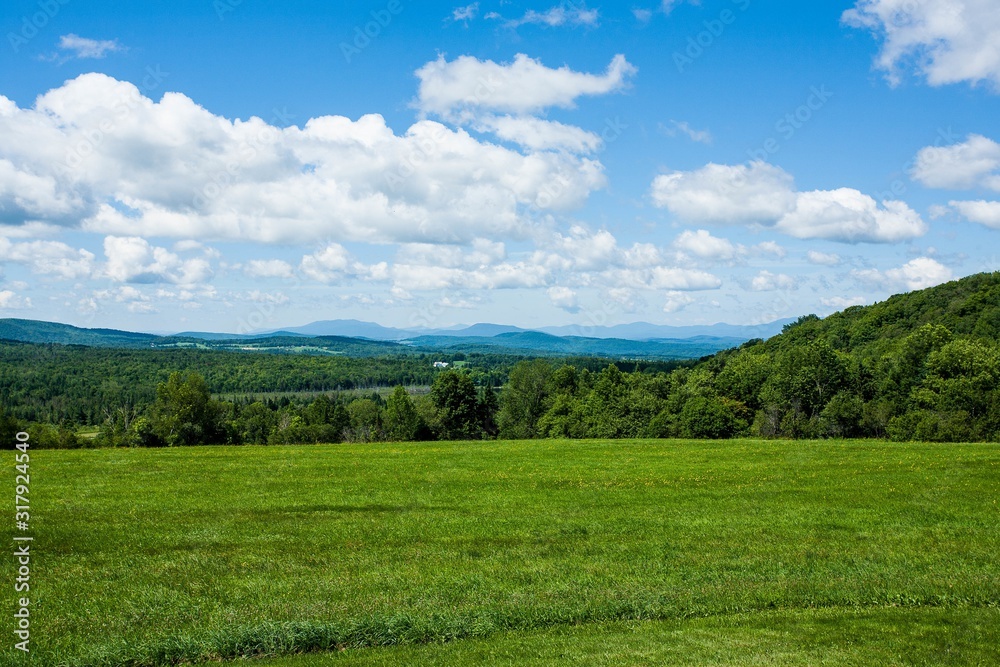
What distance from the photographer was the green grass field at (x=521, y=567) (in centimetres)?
1185

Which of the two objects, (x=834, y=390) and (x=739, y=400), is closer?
(x=834, y=390)

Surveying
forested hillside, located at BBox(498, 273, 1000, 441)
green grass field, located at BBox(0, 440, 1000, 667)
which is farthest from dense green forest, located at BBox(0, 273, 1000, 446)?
green grass field, located at BBox(0, 440, 1000, 667)

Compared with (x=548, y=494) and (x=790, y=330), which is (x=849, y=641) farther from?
(x=790, y=330)

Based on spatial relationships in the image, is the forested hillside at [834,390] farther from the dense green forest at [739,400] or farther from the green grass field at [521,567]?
the green grass field at [521,567]

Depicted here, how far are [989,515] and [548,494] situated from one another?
14.8 m

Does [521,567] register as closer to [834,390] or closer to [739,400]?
[834,390]

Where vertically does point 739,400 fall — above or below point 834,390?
below

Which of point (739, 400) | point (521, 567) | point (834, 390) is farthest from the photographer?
point (739, 400)

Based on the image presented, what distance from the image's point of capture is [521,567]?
1680 centimetres

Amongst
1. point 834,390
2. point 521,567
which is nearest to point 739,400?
point 834,390

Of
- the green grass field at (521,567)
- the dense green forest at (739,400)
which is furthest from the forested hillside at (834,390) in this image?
the green grass field at (521,567)

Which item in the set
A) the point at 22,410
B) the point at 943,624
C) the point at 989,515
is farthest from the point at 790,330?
the point at 22,410

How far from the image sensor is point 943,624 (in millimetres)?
12477

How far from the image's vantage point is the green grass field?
11.9 meters
